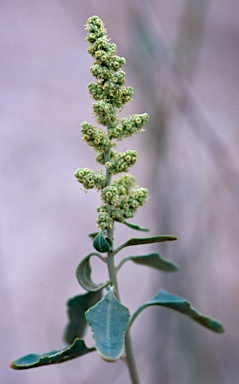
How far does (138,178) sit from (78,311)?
2.53 m

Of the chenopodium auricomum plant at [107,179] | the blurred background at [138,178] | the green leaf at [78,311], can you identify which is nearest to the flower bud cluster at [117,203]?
the chenopodium auricomum plant at [107,179]

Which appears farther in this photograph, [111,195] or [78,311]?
[78,311]

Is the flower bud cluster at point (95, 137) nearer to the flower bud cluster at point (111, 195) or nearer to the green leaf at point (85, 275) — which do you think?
the flower bud cluster at point (111, 195)

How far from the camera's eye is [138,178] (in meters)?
3.68

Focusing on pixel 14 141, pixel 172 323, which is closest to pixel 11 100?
pixel 14 141

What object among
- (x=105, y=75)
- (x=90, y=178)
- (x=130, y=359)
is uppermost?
(x=105, y=75)

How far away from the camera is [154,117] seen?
6.76ft

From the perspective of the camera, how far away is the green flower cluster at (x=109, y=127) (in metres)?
0.93

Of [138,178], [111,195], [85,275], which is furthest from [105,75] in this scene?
[138,178]

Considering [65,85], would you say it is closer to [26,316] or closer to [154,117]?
[26,316]

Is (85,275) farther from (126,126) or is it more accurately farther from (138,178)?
(138,178)

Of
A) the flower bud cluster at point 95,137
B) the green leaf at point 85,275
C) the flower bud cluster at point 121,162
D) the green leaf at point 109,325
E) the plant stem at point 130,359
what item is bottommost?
the plant stem at point 130,359

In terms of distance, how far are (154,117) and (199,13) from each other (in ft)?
1.46

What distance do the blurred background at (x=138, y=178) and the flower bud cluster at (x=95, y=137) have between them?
1.02m
